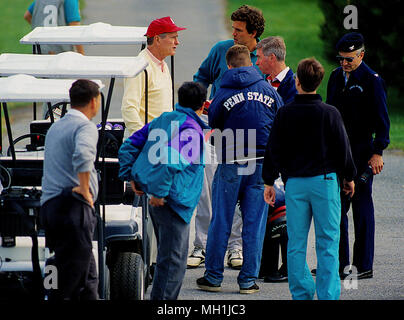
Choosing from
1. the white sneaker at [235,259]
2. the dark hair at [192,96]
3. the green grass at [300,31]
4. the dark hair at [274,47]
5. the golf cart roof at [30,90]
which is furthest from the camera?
the green grass at [300,31]

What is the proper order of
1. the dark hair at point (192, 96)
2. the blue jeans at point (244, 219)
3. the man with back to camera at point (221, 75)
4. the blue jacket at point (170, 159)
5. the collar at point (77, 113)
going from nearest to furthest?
1. the collar at point (77, 113)
2. the blue jacket at point (170, 159)
3. the dark hair at point (192, 96)
4. the blue jeans at point (244, 219)
5. the man with back to camera at point (221, 75)

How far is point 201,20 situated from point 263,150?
18377 mm

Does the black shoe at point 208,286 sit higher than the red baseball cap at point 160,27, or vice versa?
the red baseball cap at point 160,27

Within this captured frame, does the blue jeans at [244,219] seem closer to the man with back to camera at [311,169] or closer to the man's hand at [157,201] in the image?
the man with back to camera at [311,169]

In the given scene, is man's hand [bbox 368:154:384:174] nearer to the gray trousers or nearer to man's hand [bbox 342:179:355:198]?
man's hand [bbox 342:179:355:198]

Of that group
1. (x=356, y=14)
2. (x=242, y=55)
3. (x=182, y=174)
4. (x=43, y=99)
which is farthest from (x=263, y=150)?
(x=356, y=14)

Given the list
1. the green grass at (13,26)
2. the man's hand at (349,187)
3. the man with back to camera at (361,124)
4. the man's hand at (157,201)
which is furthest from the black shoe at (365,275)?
the green grass at (13,26)

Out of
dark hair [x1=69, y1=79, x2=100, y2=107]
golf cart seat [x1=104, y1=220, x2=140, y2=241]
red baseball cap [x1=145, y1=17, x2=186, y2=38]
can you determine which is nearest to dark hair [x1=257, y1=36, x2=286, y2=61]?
red baseball cap [x1=145, y1=17, x2=186, y2=38]

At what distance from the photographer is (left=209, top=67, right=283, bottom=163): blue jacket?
6.57m

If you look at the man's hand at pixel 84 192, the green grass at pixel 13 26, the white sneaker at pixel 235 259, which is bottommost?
the white sneaker at pixel 235 259

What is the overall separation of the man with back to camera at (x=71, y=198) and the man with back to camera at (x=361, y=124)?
2310 mm

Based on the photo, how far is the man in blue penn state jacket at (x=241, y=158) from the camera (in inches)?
259

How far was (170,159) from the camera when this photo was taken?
562 cm

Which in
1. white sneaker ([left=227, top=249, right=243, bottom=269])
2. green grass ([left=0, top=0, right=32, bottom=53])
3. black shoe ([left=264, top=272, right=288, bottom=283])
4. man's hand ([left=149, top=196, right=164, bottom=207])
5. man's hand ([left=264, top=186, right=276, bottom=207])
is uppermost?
green grass ([left=0, top=0, right=32, bottom=53])
